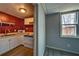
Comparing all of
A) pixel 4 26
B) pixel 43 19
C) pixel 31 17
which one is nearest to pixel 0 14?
pixel 4 26

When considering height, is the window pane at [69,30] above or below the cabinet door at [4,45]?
above

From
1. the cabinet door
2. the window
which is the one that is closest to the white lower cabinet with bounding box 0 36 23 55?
the cabinet door

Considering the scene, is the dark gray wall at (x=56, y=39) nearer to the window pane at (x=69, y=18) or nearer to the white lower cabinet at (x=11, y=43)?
the window pane at (x=69, y=18)

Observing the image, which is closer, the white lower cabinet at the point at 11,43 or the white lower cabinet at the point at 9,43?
the white lower cabinet at the point at 9,43

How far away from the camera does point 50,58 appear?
6.14 feet

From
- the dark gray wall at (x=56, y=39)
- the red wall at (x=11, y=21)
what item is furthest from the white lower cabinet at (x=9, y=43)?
the dark gray wall at (x=56, y=39)

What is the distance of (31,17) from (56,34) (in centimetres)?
69

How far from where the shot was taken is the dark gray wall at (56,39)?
2.17 meters

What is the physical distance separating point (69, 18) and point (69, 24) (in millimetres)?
133

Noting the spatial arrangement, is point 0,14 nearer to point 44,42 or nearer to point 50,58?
point 44,42

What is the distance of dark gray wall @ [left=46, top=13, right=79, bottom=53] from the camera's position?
2.17 m

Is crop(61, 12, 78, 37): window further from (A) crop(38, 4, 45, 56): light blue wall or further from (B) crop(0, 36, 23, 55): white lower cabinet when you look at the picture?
(B) crop(0, 36, 23, 55): white lower cabinet

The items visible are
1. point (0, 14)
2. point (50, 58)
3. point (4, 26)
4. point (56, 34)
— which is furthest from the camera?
point (4, 26)

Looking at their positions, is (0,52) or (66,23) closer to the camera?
(66,23)
